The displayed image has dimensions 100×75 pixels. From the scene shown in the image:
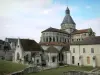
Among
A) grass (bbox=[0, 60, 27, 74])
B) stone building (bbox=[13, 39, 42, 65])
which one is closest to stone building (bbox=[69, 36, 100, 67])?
stone building (bbox=[13, 39, 42, 65])

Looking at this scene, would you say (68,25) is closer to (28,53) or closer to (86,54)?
(86,54)

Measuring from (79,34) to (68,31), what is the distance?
7375 mm

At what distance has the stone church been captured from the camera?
174 ft

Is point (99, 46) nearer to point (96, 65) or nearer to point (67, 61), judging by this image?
point (96, 65)

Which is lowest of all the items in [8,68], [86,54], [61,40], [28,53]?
[8,68]

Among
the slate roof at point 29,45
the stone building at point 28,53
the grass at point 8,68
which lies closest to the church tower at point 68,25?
the slate roof at point 29,45

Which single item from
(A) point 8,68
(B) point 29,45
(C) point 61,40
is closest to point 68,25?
(C) point 61,40

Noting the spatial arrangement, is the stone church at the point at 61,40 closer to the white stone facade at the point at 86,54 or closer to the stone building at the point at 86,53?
the stone building at the point at 86,53

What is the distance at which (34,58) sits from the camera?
50.7m

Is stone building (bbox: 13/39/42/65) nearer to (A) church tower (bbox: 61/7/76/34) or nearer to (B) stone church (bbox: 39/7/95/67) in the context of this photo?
(B) stone church (bbox: 39/7/95/67)

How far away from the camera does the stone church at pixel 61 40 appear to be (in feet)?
174

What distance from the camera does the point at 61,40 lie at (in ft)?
258

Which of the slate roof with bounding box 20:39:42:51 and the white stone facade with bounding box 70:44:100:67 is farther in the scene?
the slate roof with bounding box 20:39:42:51

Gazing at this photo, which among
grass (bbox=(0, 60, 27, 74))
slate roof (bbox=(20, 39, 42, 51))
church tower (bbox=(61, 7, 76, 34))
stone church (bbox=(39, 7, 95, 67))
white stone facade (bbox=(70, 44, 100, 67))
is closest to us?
grass (bbox=(0, 60, 27, 74))
